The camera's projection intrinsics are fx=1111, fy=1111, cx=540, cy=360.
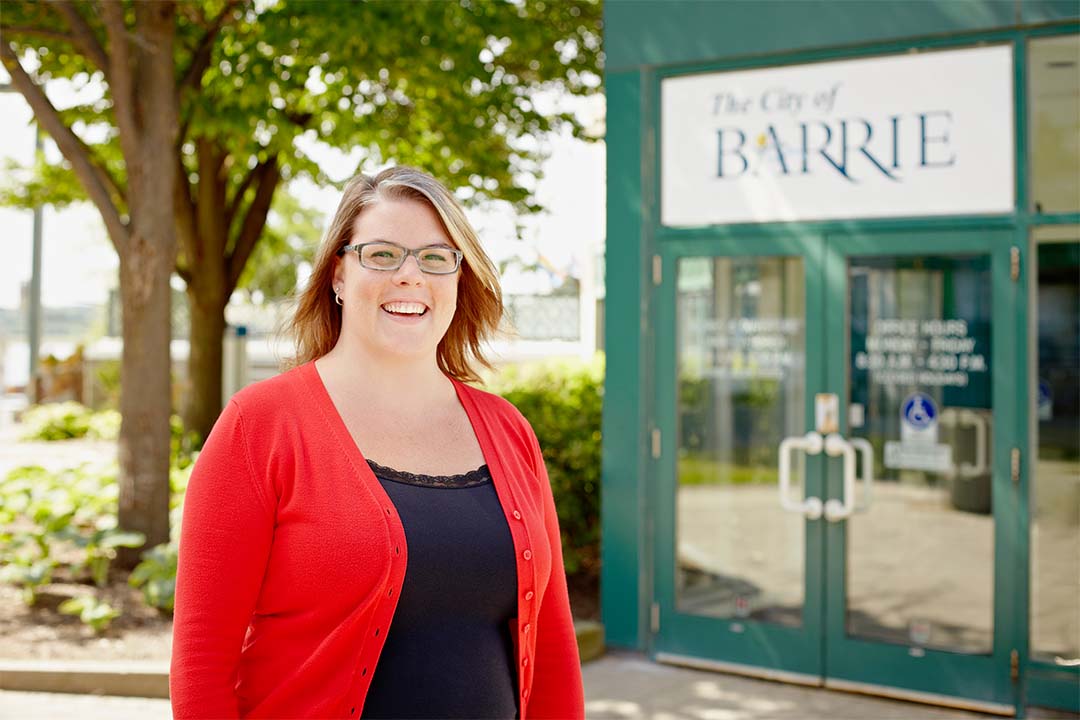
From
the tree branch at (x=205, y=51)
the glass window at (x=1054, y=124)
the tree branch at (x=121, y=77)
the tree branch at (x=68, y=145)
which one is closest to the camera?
the glass window at (x=1054, y=124)

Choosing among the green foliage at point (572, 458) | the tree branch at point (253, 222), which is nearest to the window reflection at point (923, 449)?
the green foliage at point (572, 458)

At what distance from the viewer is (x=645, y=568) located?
6730 mm

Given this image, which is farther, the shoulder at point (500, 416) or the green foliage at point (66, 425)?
the green foliage at point (66, 425)

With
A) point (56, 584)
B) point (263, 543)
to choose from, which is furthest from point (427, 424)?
point (56, 584)

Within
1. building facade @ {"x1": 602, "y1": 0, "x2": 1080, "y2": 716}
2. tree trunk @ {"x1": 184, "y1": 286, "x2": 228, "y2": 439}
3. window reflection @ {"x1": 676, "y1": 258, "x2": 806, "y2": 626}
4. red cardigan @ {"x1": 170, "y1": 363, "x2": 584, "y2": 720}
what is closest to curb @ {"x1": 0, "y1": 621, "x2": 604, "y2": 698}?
building facade @ {"x1": 602, "y1": 0, "x2": 1080, "y2": 716}

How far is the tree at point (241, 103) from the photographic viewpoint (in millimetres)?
7516

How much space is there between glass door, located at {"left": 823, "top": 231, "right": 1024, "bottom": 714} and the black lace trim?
4246mm

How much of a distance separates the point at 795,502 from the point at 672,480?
0.74 meters

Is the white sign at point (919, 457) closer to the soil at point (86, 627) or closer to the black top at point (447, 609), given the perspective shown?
the soil at point (86, 627)

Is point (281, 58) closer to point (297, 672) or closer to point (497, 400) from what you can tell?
point (497, 400)

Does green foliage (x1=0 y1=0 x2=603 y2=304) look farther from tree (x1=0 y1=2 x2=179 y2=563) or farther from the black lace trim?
the black lace trim

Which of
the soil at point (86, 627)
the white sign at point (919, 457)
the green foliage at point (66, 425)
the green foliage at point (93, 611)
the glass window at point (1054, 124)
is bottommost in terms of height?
the soil at point (86, 627)

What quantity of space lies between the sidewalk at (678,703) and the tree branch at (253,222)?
25.8 feet

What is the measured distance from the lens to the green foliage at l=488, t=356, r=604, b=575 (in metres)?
8.06
